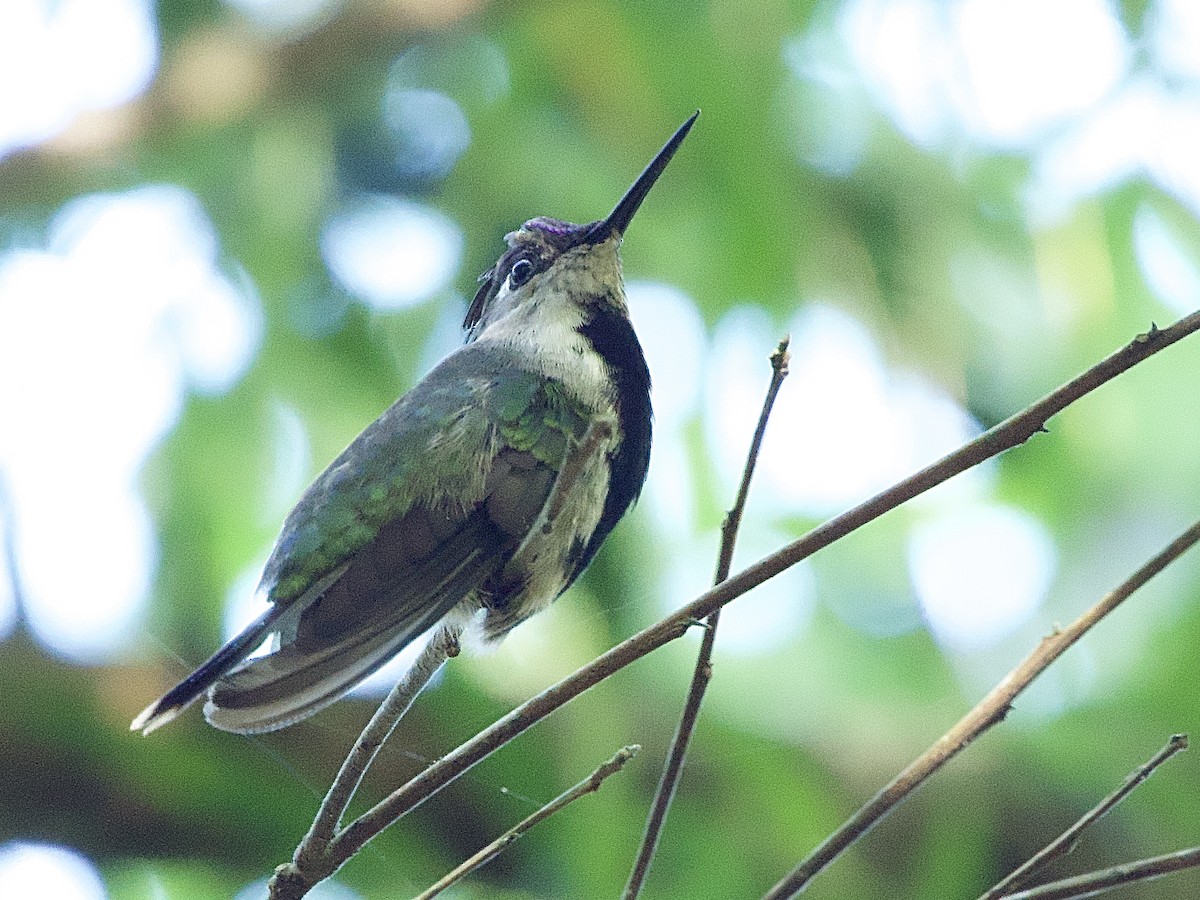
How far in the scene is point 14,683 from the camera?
3.82 meters

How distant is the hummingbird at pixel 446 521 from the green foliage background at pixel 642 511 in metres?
1.24

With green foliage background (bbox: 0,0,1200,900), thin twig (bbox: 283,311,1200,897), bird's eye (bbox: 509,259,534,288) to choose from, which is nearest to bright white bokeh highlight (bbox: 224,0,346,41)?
green foliage background (bbox: 0,0,1200,900)

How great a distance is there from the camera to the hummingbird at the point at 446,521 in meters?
1.83

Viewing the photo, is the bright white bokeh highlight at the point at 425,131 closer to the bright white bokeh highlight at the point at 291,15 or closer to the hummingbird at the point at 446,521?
the bright white bokeh highlight at the point at 291,15

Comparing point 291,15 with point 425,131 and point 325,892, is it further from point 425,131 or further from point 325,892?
point 325,892

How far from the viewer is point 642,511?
4.20 meters

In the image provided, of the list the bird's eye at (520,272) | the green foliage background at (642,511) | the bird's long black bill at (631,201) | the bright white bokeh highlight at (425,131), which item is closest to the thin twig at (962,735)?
the bird's long black bill at (631,201)

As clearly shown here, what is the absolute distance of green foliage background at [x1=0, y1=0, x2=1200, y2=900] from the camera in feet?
12.6

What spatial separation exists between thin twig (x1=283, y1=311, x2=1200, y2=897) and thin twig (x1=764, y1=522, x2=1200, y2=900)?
25 centimetres

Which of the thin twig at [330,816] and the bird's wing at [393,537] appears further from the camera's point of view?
the bird's wing at [393,537]

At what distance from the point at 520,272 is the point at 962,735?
1.52 metres

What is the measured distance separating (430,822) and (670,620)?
8.89 feet

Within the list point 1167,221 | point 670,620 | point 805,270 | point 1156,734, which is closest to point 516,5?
point 805,270

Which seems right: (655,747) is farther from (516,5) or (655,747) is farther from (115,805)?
(516,5)
